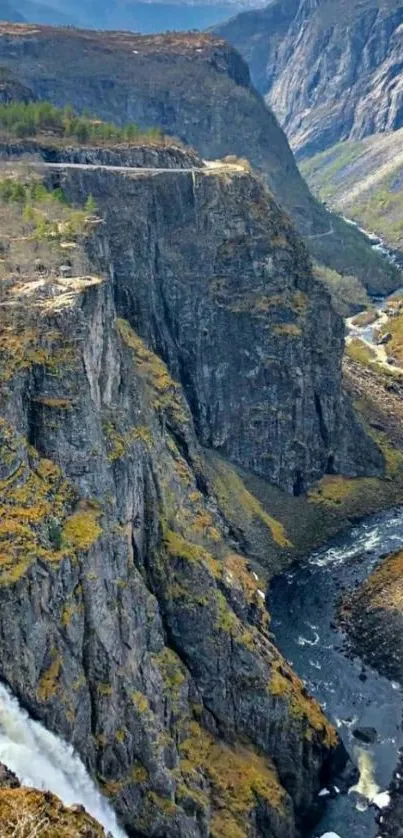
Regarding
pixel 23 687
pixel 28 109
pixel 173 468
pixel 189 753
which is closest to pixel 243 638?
pixel 189 753

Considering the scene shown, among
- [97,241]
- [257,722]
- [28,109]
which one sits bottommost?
[257,722]

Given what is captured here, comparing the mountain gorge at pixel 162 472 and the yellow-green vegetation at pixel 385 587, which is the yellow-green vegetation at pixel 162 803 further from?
the yellow-green vegetation at pixel 385 587

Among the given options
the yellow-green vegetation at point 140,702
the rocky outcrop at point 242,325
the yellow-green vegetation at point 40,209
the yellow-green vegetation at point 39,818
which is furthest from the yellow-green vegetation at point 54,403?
the rocky outcrop at point 242,325

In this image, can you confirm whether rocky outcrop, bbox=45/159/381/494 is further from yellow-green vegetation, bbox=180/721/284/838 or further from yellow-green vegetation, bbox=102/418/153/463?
yellow-green vegetation, bbox=180/721/284/838

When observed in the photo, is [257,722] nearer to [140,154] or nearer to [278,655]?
[278,655]

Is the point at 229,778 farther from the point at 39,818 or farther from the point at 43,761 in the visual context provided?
the point at 39,818
